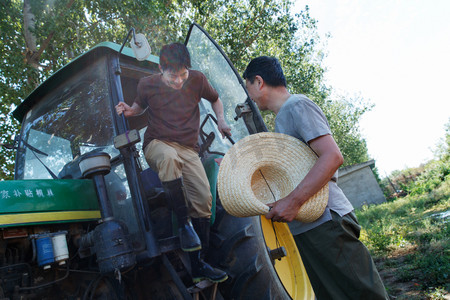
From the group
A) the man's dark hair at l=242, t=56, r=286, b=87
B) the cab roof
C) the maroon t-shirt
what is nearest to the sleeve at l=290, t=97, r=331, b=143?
the man's dark hair at l=242, t=56, r=286, b=87

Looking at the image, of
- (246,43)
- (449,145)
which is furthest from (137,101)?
(449,145)

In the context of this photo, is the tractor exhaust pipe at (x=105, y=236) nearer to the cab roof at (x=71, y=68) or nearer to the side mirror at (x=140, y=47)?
the side mirror at (x=140, y=47)

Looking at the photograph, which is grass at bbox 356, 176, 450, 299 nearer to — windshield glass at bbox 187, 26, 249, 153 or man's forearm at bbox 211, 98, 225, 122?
windshield glass at bbox 187, 26, 249, 153

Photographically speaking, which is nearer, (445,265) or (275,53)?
(445,265)

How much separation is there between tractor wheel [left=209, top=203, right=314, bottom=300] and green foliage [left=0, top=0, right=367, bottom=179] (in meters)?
7.47

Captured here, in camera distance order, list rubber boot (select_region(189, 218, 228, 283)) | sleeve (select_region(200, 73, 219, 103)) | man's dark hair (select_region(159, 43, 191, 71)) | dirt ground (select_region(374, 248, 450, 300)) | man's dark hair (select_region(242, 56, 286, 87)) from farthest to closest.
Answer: dirt ground (select_region(374, 248, 450, 300)) → sleeve (select_region(200, 73, 219, 103)) → man's dark hair (select_region(159, 43, 191, 71)) → rubber boot (select_region(189, 218, 228, 283)) → man's dark hair (select_region(242, 56, 286, 87))

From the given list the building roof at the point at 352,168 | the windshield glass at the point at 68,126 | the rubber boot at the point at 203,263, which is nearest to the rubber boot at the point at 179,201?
the rubber boot at the point at 203,263

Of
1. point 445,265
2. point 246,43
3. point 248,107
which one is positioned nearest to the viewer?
point 248,107

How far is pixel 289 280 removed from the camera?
246 cm

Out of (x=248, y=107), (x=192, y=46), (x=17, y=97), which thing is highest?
(x=17, y=97)

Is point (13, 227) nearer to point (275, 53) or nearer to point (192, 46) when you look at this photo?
point (192, 46)

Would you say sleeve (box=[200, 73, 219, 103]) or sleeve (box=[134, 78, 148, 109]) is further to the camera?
sleeve (box=[200, 73, 219, 103])

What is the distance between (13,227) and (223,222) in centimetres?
143

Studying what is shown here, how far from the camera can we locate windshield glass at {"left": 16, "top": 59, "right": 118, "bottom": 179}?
2.91 metres
